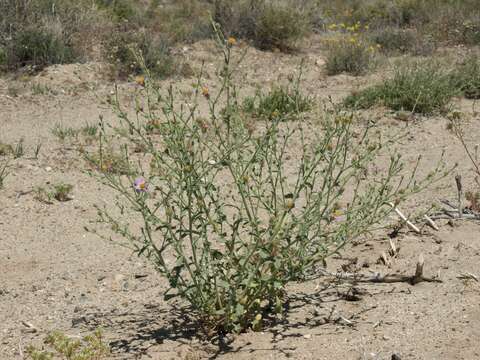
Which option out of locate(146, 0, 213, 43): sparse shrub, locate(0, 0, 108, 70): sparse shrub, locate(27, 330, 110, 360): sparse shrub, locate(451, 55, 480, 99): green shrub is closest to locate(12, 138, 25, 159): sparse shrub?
locate(0, 0, 108, 70): sparse shrub

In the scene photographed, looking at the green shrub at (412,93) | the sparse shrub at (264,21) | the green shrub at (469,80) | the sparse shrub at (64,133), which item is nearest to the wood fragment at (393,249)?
the green shrub at (412,93)

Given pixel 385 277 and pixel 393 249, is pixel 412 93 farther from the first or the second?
pixel 385 277

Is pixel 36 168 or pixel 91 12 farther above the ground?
pixel 91 12

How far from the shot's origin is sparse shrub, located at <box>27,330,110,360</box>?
2.72 meters

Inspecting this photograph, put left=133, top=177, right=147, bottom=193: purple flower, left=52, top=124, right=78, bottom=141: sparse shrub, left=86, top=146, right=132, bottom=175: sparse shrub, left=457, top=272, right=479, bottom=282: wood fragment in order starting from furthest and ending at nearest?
left=52, top=124, right=78, bottom=141: sparse shrub
left=457, top=272, right=479, bottom=282: wood fragment
left=86, top=146, right=132, bottom=175: sparse shrub
left=133, top=177, right=147, bottom=193: purple flower

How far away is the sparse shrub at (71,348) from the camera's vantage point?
2717 mm

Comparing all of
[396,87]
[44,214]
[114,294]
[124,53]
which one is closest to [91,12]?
[124,53]

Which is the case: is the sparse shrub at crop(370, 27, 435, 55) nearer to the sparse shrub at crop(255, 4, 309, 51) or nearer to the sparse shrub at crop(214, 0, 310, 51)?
the sparse shrub at crop(214, 0, 310, 51)

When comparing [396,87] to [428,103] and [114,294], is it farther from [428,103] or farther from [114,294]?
[114,294]

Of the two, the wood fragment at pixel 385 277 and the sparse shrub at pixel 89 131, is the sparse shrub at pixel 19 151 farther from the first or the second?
the wood fragment at pixel 385 277

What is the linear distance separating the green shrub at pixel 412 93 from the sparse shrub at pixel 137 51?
2.45 meters

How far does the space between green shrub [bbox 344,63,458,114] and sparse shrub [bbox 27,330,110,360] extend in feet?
13.8

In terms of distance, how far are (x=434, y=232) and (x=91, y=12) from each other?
711 centimetres

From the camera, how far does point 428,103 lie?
651 cm
